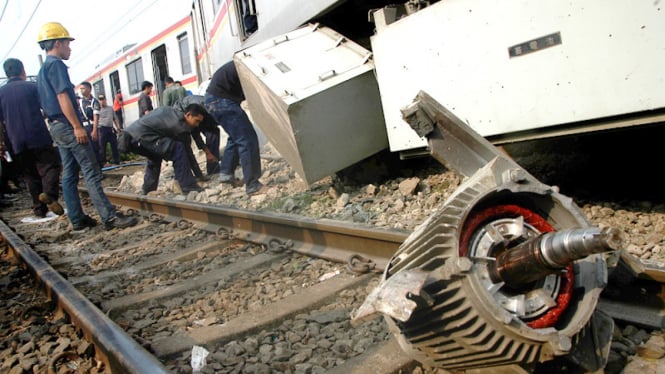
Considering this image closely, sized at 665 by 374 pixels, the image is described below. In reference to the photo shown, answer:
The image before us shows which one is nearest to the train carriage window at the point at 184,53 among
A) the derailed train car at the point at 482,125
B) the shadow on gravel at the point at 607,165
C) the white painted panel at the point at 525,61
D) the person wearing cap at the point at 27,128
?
the person wearing cap at the point at 27,128

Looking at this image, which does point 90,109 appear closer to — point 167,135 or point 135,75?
point 135,75

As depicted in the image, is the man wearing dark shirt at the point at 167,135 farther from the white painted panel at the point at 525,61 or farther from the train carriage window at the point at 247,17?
the white painted panel at the point at 525,61

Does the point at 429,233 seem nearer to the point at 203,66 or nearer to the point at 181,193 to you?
the point at 181,193

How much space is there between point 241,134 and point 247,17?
193 centimetres

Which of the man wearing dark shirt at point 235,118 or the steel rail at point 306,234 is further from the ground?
the man wearing dark shirt at point 235,118

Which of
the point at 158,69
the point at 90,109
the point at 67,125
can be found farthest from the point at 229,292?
the point at 158,69

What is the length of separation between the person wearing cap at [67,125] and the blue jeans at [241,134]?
1427mm

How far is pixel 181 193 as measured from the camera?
7137mm

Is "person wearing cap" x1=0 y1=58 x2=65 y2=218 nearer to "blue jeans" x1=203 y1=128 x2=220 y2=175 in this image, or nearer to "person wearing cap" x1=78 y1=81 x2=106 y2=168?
"blue jeans" x1=203 y1=128 x2=220 y2=175

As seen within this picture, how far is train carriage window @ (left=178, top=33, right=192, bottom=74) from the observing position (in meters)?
13.1

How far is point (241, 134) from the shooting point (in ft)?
20.3

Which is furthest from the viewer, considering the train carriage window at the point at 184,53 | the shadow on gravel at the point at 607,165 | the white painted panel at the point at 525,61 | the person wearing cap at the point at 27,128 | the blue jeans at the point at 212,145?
the train carriage window at the point at 184,53

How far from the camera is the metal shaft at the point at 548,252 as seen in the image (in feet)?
3.82

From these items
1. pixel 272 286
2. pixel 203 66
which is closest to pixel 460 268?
pixel 272 286
